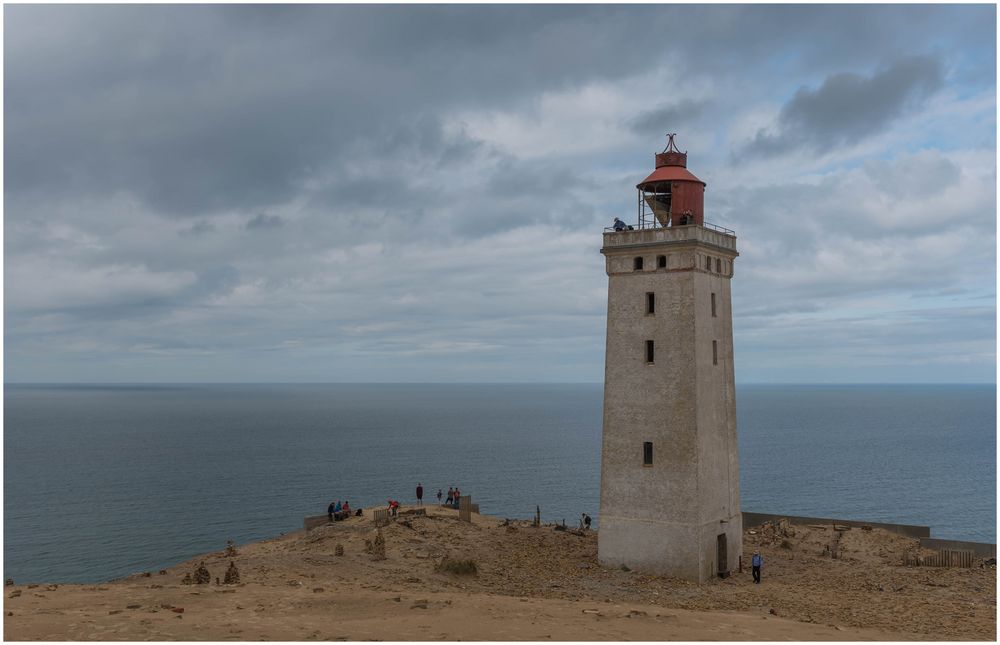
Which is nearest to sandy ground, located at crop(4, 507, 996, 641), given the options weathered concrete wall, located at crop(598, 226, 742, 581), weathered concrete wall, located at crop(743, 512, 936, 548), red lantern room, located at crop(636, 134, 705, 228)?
weathered concrete wall, located at crop(743, 512, 936, 548)

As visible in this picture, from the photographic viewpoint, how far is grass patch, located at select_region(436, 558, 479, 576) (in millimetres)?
36000

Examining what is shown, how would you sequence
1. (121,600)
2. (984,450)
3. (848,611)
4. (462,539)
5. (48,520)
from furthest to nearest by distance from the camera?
(984,450) < (48,520) < (462,539) < (848,611) < (121,600)

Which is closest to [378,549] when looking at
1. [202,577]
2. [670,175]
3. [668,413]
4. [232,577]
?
[232,577]

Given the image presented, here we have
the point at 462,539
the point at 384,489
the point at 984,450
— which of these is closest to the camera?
the point at 462,539

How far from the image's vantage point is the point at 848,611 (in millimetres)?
29922

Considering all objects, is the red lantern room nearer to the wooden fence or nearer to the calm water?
the wooden fence

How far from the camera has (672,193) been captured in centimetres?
4072

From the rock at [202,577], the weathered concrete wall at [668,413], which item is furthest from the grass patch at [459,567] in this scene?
the rock at [202,577]

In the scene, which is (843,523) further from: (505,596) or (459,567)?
(505,596)

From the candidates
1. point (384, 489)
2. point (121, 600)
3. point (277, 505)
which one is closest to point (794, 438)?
point (384, 489)

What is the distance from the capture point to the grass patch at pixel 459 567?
36.0 meters

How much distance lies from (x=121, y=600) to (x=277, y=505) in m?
57.1

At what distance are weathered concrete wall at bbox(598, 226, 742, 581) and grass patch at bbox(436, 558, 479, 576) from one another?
6.59 meters

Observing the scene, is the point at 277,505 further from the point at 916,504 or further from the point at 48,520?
the point at 916,504
